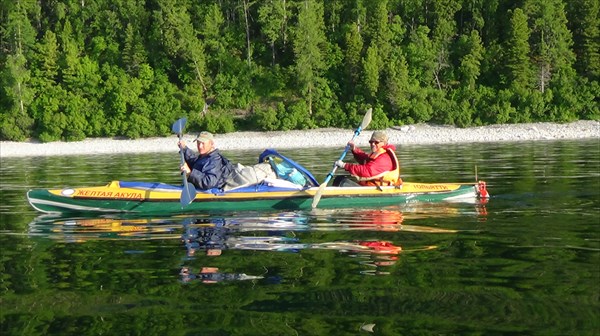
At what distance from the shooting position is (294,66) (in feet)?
188

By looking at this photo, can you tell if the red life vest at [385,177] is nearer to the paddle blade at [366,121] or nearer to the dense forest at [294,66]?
the paddle blade at [366,121]

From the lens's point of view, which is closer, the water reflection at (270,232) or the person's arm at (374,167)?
the water reflection at (270,232)

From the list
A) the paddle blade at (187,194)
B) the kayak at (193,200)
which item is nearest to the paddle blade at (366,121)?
the kayak at (193,200)

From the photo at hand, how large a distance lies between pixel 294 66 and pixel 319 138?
37.1ft

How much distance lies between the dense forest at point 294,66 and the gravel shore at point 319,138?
181 centimetres

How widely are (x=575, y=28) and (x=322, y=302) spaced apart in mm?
59623

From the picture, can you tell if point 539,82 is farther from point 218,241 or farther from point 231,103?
point 218,241

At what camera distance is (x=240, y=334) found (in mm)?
5953

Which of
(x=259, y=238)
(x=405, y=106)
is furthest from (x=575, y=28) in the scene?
(x=259, y=238)

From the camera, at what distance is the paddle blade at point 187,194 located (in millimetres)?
12953

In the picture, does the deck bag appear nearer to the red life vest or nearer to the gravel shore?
the red life vest

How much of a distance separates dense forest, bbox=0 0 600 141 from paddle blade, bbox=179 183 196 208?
3923 cm

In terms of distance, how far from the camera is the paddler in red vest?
1411 cm

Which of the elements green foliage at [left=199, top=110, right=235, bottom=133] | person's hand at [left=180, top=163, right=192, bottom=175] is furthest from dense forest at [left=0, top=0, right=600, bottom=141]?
person's hand at [left=180, top=163, right=192, bottom=175]
